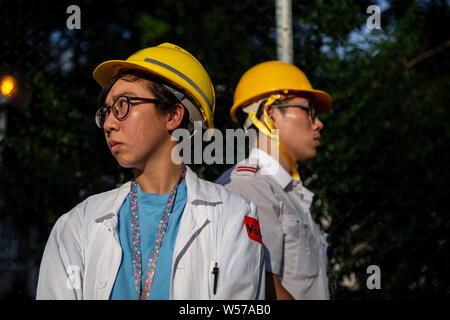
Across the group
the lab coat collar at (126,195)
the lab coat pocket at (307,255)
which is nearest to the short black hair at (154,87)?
the lab coat collar at (126,195)

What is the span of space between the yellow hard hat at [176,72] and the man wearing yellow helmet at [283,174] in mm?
773

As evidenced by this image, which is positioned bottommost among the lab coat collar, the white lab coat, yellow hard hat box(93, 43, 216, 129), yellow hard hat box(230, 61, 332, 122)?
the white lab coat

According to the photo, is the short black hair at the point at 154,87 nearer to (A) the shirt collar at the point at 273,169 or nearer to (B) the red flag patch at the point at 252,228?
(B) the red flag patch at the point at 252,228

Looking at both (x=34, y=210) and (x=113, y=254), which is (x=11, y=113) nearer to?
(x=34, y=210)

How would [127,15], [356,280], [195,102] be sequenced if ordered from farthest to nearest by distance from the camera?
[127,15], [356,280], [195,102]

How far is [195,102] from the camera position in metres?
2.50

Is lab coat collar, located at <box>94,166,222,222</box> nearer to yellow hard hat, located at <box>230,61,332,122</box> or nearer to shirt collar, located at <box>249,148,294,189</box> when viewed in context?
shirt collar, located at <box>249,148,294,189</box>

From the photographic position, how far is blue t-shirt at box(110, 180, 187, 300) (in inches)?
80.0

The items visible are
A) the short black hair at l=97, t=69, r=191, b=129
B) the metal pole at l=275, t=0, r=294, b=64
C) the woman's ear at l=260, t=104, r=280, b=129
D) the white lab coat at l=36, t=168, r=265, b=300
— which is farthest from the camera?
the metal pole at l=275, t=0, r=294, b=64

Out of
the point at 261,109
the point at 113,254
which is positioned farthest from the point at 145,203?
the point at 261,109

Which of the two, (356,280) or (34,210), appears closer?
(34,210)

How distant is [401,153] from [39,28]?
350cm

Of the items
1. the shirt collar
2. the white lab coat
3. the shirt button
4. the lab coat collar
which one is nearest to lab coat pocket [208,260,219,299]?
the white lab coat

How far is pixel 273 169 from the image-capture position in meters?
3.44
